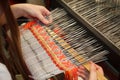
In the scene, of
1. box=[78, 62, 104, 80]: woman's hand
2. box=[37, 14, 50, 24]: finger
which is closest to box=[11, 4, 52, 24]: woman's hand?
box=[37, 14, 50, 24]: finger

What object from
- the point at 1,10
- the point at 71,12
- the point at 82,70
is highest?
the point at 1,10

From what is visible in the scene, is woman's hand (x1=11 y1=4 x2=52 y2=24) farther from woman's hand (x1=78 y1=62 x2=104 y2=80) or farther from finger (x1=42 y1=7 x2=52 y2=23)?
woman's hand (x1=78 y1=62 x2=104 y2=80)

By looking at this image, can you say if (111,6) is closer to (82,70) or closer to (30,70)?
(82,70)

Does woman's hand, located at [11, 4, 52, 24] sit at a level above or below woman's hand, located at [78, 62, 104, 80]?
above

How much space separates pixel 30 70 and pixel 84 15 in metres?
0.32

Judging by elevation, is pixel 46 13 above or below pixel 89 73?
above

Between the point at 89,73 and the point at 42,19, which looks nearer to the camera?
the point at 89,73

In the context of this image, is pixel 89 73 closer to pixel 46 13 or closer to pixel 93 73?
pixel 93 73

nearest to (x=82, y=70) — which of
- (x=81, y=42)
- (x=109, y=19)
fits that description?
(x=81, y=42)

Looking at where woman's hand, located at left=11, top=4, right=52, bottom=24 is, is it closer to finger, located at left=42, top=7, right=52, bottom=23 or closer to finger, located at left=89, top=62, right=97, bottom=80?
finger, located at left=42, top=7, right=52, bottom=23

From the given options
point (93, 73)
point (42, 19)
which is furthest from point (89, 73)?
point (42, 19)

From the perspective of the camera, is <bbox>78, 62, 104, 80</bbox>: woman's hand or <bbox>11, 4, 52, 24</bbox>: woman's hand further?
<bbox>11, 4, 52, 24</bbox>: woman's hand

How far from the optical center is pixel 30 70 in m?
0.89

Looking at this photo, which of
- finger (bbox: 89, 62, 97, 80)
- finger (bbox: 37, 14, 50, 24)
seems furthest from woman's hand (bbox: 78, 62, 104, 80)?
finger (bbox: 37, 14, 50, 24)
